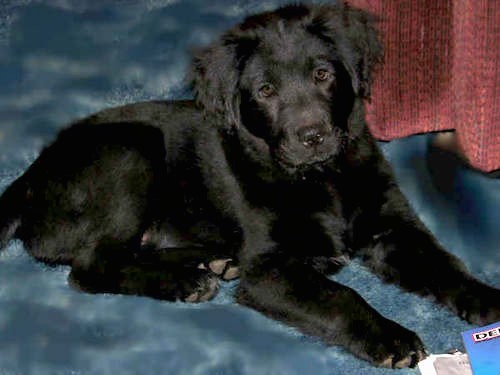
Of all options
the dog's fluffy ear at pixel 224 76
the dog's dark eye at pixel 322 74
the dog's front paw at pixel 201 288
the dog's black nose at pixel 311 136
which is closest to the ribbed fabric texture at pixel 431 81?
the dog's dark eye at pixel 322 74

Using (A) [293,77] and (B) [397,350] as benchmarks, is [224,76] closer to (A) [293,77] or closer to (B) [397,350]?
(A) [293,77]

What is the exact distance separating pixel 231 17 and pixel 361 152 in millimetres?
864

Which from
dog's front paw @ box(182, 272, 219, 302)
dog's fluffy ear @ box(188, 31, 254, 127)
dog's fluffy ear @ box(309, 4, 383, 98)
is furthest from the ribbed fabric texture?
dog's front paw @ box(182, 272, 219, 302)

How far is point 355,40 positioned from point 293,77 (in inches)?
10.7

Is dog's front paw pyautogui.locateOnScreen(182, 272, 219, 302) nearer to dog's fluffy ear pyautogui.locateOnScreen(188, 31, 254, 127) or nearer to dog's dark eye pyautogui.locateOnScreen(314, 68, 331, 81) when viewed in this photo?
dog's fluffy ear pyautogui.locateOnScreen(188, 31, 254, 127)

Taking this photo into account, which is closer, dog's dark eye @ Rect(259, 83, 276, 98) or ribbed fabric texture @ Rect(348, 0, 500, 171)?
ribbed fabric texture @ Rect(348, 0, 500, 171)

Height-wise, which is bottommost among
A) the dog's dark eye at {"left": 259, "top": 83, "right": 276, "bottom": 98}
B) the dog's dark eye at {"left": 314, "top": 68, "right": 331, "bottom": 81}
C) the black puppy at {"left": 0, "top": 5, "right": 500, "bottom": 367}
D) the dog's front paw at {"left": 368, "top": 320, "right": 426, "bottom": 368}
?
the dog's front paw at {"left": 368, "top": 320, "right": 426, "bottom": 368}

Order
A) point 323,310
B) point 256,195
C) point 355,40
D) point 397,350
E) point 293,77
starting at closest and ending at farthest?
point 397,350 < point 323,310 < point 293,77 < point 355,40 < point 256,195

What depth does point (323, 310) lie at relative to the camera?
8.75ft

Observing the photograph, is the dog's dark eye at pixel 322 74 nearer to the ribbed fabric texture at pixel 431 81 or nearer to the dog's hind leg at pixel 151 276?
the ribbed fabric texture at pixel 431 81

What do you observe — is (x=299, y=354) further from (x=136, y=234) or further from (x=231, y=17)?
(x=231, y=17)

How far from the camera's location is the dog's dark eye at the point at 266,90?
9.21ft

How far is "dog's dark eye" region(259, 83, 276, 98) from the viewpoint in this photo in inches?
110

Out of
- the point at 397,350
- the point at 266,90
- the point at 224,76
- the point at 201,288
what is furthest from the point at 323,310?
the point at 224,76
